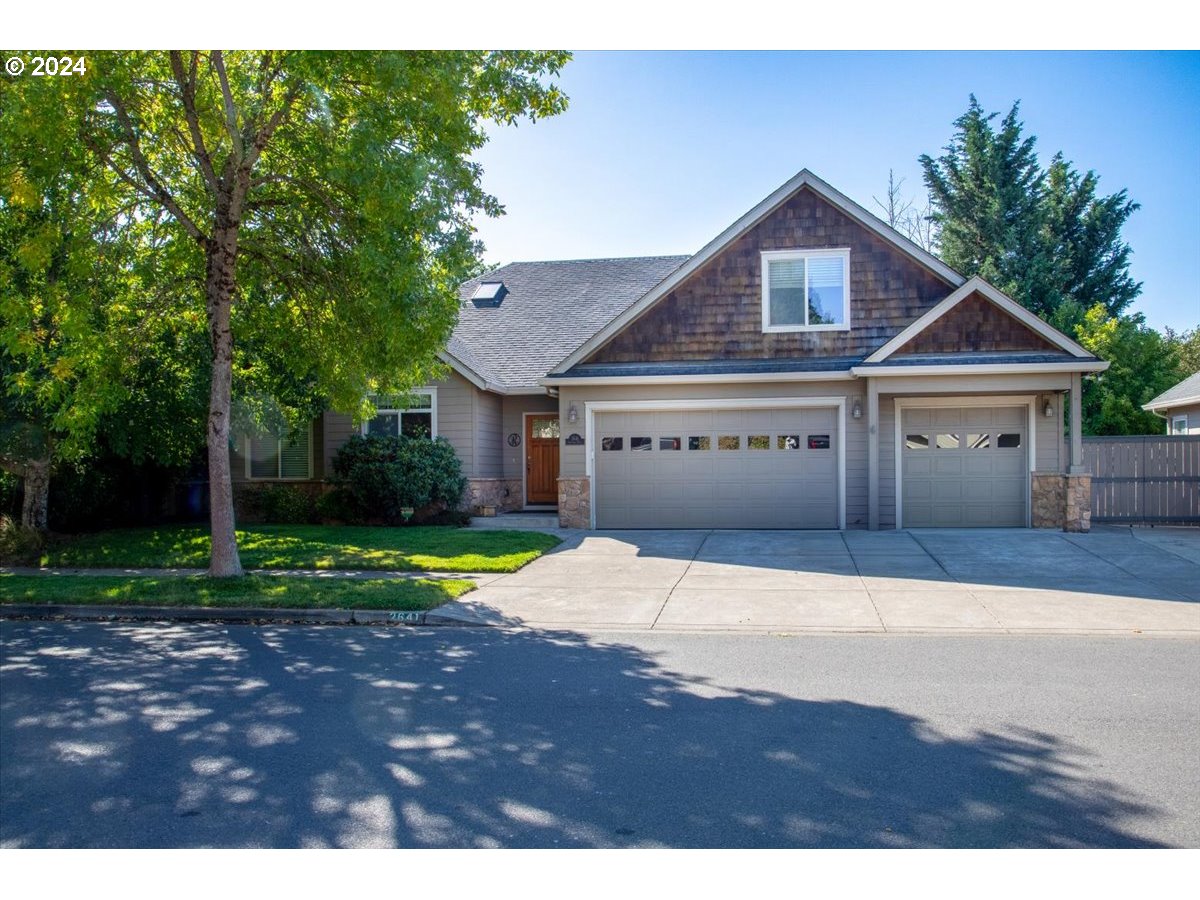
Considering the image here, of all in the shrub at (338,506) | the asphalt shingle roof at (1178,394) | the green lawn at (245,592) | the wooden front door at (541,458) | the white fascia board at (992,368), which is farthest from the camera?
the asphalt shingle roof at (1178,394)

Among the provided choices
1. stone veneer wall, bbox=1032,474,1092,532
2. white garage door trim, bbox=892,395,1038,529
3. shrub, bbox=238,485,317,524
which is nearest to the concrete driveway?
stone veneer wall, bbox=1032,474,1092,532

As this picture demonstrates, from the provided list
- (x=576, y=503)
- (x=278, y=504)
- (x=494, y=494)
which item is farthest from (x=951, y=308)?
(x=278, y=504)

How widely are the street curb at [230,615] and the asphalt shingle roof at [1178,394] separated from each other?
20.9 m

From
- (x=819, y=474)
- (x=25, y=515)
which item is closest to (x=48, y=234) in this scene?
(x=25, y=515)

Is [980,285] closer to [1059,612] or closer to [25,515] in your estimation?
[1059,612]

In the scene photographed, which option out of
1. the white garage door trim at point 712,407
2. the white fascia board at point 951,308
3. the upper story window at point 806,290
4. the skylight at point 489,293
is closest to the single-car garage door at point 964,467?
the white garage door trim at point 712,407

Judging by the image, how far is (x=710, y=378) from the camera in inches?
656

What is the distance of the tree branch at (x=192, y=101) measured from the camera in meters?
10.8

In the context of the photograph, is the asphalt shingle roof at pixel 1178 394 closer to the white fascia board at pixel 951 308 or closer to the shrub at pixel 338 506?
the white fascia board at pixel 951 308

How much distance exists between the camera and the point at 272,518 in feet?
62.5

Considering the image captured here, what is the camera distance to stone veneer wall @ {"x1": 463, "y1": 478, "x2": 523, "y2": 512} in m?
18.8

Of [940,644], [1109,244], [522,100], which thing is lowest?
[940,644]

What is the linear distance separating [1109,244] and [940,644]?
95.6ft

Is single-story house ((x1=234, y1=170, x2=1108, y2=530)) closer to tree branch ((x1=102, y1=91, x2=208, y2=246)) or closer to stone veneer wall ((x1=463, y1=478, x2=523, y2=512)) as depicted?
stone veneer wall ((x1=463, y1=478, x2=523, y2=512))
